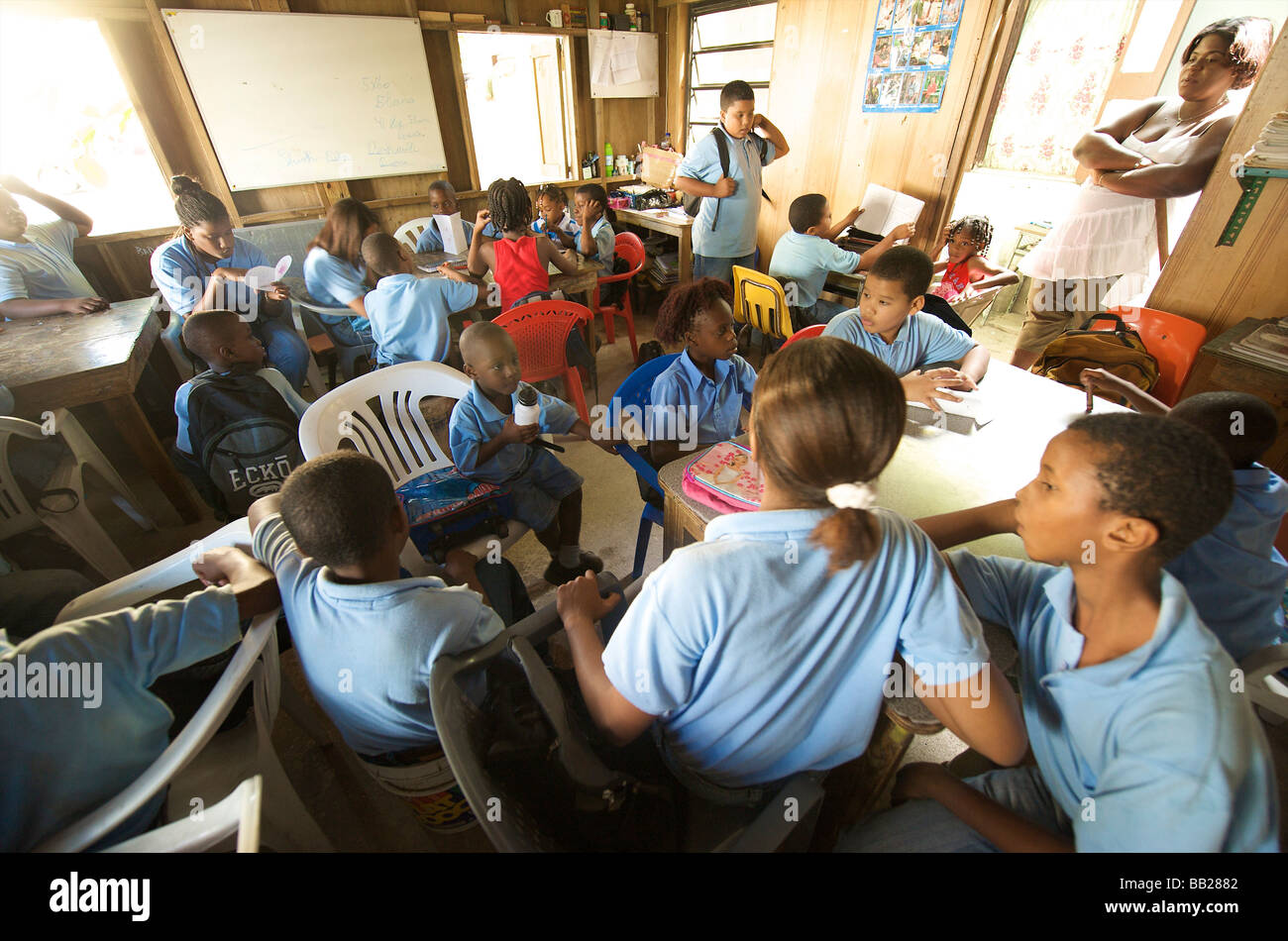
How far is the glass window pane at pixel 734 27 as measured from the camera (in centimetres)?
455

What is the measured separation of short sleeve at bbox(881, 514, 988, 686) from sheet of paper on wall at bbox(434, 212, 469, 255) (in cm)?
385

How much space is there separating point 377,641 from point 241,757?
1.64 ft

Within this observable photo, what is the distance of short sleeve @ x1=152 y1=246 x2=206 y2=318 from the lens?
267 centimetres

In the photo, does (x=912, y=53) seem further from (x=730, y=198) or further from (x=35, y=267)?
(x=35, y=267)

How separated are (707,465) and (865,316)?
0.96 m

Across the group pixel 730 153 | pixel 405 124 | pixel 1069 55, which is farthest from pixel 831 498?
pixel 1069 55

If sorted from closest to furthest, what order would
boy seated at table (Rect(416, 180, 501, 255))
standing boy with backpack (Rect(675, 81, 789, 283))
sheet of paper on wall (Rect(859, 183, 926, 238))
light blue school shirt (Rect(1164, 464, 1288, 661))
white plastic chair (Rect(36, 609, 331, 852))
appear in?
white plastic chair (Rect(36, 609, 331, 852)), light blue school shirt (Rect(1164, 464, 1288, 661)), standing boy with backpack (Rect(675, 81, 789, 283)), sheet of paper on wall (Rect(859, 183, 926, 238)), boy seated at table (Rect(416, 180, 501, 255))

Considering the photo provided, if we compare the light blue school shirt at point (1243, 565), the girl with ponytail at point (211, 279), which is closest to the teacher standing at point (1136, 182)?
the light blue school shirt at point (1243, 565)

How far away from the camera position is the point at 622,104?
18.1 ft

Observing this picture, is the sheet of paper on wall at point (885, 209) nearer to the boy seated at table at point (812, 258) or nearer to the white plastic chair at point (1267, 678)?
the boy seated at table at point (812, 258)

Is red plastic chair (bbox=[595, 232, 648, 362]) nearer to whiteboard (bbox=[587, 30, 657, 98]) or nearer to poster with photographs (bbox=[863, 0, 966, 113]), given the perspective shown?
poster with photographs (bbox=[863, 0, 966, 113])

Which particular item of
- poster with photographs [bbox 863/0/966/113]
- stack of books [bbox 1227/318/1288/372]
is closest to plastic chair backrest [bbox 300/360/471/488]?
stack of books [bbox 1227/318/1288/372]

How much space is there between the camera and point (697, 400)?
6.07 feet

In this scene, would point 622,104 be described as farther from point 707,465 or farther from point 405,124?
point 707,465
